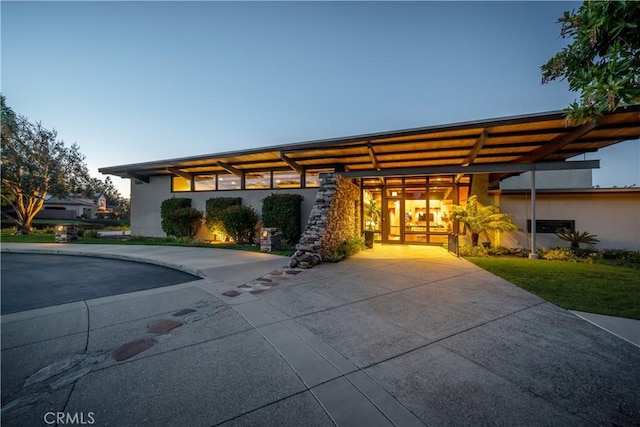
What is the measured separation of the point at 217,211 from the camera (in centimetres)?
Result: 1341

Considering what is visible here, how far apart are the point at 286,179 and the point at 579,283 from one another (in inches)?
449

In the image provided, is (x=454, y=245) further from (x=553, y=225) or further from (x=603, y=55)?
(x=603, y=55)

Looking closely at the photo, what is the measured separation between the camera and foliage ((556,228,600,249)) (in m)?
9.48

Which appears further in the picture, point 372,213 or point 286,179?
point 286,179

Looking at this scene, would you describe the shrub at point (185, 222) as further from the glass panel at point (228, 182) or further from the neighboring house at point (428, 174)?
the glass panel at point (228, 182)

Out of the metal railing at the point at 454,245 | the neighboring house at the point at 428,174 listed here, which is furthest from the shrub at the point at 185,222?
the metal railing at the point at 454,245

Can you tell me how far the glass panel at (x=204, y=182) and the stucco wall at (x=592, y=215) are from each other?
1581cm

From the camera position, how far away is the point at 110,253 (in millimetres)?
9320

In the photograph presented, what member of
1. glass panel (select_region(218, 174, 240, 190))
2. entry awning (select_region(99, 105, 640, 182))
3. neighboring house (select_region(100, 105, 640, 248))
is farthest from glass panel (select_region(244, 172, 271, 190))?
glass panel (select_region(218, 174, 240, 190))

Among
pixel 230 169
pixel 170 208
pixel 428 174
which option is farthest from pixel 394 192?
pixel 170 208

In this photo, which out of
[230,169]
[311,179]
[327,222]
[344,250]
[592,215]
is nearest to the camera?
[327,222]

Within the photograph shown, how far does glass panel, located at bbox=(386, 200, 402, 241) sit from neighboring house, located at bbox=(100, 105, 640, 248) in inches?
2.0

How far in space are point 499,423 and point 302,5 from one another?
560 inches

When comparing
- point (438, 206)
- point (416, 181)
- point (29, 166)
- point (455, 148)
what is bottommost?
point (438, 206)
